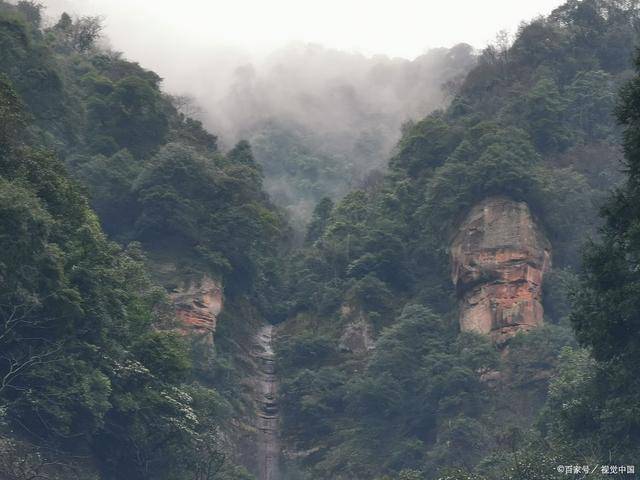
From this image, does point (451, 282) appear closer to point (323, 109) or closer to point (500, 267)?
point (500, 267)

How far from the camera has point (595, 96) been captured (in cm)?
6944

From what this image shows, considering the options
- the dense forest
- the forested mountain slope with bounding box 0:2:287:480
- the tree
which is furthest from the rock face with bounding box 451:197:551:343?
the tree

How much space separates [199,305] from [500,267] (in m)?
16.7

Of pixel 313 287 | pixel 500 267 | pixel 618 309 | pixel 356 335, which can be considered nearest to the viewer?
pixel 618 309

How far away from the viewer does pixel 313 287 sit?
6550 cm

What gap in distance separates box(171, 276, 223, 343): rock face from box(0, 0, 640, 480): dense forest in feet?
0.55

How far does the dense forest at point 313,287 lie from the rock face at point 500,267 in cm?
63

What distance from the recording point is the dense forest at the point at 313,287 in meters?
33.1

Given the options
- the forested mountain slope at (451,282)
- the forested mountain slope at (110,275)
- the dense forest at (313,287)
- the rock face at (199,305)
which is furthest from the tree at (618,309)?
the rock face at (199,305)

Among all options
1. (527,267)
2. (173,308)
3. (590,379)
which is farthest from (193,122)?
(590,379)

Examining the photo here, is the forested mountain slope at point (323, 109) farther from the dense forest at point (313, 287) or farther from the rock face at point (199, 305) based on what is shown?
the rock face at point (199, 305)

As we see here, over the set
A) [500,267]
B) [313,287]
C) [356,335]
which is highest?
[313,287]

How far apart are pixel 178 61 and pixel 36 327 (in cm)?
10926

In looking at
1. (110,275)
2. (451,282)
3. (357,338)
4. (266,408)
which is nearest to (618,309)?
(110,275)
